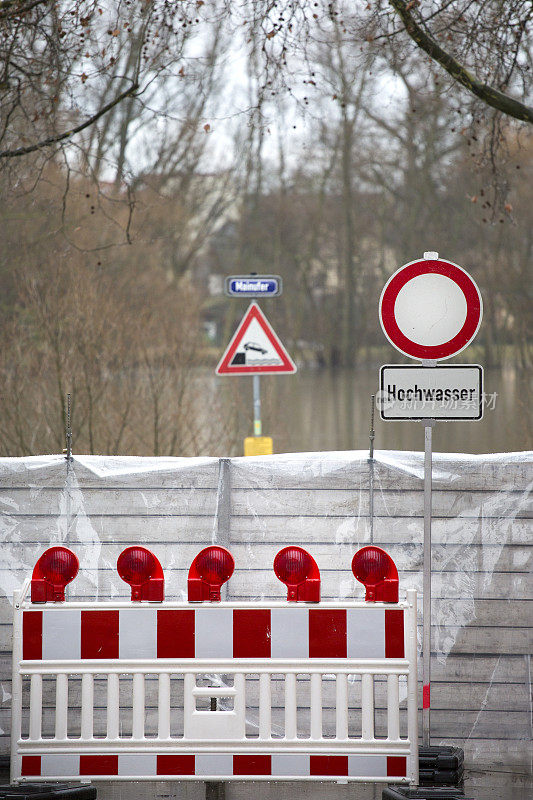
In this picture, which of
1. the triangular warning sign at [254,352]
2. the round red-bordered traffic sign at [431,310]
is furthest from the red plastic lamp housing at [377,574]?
the triangular warning sign at [254,352]

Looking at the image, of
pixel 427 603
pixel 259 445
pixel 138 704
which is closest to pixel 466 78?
pixel 259 445

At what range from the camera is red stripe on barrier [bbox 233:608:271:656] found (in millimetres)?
4328

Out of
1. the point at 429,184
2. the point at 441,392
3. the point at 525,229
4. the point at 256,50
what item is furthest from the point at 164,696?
the point at 429,184

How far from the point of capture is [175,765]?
14.4ft

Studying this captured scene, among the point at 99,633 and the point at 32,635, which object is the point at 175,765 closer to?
the point at 99,633

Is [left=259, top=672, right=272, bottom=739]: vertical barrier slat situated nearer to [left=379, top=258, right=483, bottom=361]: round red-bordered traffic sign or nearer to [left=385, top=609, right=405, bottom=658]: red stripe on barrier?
[left=385, top=609, right=405, bottom=658]: red stripe on barrier

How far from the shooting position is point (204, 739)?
4.38m

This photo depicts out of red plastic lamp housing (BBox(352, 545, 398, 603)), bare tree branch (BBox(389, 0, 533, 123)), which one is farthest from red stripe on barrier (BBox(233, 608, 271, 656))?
bare tree branch (BBox(389, 0, 533, 123))

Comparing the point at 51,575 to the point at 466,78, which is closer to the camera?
the point at 51,575

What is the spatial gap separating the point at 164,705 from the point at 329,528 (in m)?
1.43

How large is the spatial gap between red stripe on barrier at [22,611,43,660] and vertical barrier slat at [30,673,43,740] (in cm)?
10

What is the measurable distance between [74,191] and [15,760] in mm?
8436

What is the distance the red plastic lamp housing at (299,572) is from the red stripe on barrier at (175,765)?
87 centimetres

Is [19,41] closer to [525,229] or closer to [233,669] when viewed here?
[233,669]
